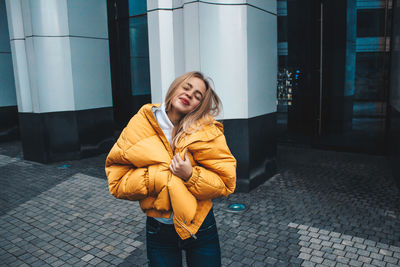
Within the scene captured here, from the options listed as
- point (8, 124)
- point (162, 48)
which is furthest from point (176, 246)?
point (8, 124)

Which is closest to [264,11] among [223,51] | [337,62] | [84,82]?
[223,51]

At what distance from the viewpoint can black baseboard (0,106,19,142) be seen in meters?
11.6

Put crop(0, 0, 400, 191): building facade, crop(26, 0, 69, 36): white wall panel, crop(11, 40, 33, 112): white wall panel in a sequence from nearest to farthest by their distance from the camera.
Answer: crop(0, 0, 400, 191): building facade → crop(26, 0, 69, 36): white wall panel → crop(11, 40, 33, 112): white wall panel

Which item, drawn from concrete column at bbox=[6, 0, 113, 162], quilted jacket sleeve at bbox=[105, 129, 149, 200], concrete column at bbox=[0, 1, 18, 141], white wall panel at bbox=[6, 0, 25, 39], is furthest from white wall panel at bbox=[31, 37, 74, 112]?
quilted jacket sleeve at bbox=[105, 129, 149, 200]

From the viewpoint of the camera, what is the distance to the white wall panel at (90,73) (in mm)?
Answer: 8359

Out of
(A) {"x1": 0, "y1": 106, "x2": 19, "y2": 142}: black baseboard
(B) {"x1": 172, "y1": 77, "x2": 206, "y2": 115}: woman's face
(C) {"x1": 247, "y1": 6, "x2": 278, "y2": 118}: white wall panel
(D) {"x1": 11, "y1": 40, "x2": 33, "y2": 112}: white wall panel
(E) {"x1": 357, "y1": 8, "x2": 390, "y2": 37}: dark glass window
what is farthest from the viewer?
(A) {"x1": 0, "y1": 106, "x2": 19, "y2": 142}: black baseboard

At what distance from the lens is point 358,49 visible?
29.5 feet

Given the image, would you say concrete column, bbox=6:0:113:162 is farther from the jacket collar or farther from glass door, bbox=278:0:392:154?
the jacket collar

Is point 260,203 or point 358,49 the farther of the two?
point 358,49

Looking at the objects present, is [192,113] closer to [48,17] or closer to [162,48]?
[162,48]

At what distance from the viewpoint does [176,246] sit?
2.12 metres

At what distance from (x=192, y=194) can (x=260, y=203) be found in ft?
11.4

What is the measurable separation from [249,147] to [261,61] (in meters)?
1.57

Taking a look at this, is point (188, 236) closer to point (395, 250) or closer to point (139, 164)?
point (139, 164)
